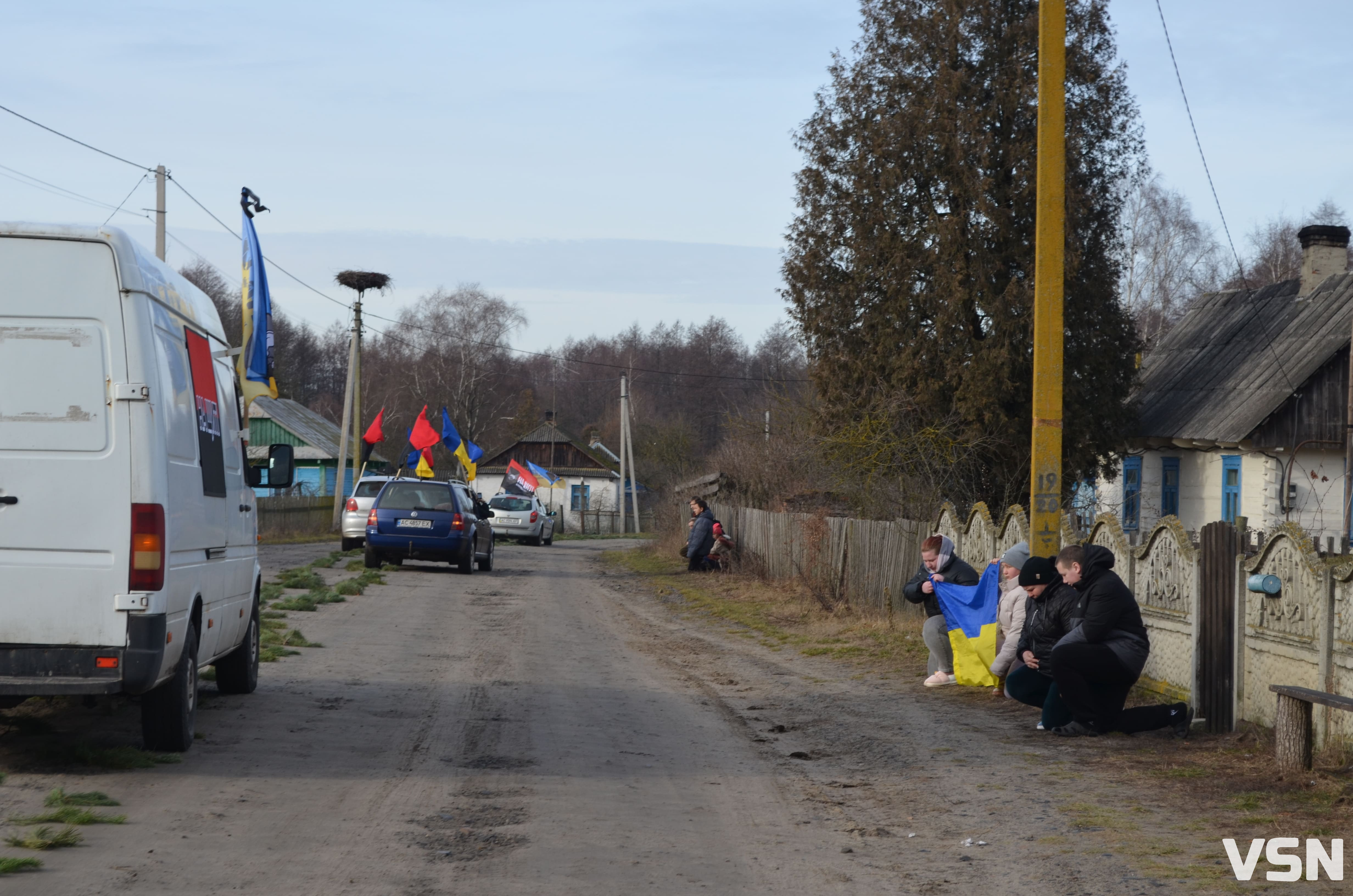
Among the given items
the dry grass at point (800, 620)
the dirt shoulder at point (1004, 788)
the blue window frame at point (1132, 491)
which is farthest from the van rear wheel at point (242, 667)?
the blue window frame at point (1132, 491)

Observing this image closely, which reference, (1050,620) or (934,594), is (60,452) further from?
(934,594)

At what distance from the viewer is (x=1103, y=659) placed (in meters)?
8.52

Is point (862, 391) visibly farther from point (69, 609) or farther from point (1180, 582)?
point (69, 609)

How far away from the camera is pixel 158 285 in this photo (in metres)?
7.01

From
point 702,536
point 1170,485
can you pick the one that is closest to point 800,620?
point 702,536

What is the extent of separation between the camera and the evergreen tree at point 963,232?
92.3 ft

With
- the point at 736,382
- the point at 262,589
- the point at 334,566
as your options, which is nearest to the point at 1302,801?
the point at 262,589

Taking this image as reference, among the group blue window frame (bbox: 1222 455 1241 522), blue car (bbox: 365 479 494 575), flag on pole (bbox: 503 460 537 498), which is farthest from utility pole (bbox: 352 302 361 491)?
blue window frame (bbox: 1222 455 1241 522)

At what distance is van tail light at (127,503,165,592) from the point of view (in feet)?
20.8

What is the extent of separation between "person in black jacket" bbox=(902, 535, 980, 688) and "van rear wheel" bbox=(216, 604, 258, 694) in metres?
5.44

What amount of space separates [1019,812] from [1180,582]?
3727 mm

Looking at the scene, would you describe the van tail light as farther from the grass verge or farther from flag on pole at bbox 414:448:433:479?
flag on pole at bbox 414:448:433:479

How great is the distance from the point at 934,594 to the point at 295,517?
34853mm

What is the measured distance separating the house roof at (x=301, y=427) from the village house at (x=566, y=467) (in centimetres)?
1554
